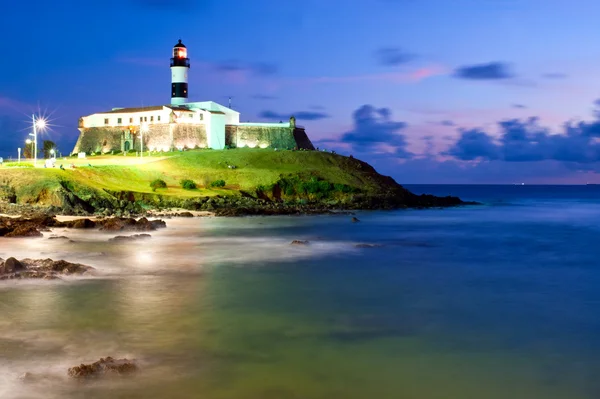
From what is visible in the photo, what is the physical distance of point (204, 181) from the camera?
165 ft

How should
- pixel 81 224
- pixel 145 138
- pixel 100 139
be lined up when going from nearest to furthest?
pixel 81 224
pixel 145 138
pixel 100 139

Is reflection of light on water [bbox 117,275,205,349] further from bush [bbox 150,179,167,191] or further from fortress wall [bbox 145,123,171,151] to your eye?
fortress wall [bbox 145,123,171,151]

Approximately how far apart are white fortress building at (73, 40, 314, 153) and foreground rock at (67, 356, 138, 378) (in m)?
58.6

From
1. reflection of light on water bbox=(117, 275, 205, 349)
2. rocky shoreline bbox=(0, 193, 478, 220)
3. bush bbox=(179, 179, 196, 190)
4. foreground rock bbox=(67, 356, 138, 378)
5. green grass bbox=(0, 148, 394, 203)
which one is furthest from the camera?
bush bbox=(179, 179, 196, 190)

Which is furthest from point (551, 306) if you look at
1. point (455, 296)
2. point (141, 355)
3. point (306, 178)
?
point (306, 178)

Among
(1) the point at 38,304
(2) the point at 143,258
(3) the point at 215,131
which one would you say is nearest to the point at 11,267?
(1) the point at 38,304

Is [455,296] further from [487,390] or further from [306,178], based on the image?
[306,178]

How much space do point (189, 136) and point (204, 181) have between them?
16427mm

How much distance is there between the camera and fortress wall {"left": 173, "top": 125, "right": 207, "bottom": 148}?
65.0m

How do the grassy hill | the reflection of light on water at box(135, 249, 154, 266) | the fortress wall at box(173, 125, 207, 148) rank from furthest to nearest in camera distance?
the fortress wall at box(173, 125, 207, 148)
the grassy hill
the reflection of light on water at box(135, 249, 154, 266)

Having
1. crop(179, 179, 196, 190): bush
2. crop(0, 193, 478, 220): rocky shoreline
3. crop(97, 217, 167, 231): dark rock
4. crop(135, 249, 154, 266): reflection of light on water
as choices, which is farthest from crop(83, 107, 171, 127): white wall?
crop(135, 249, 154, 266): reflection of light on water

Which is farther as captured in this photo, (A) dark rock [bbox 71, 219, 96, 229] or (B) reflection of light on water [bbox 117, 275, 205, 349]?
(A) dark rock [bbox 71, 219, 96, 229]

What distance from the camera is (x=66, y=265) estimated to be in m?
14.1

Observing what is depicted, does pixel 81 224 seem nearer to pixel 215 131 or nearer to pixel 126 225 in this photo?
pixel 126 225
